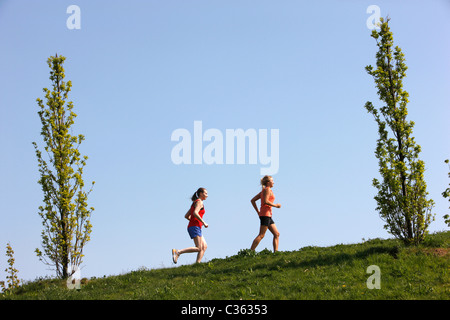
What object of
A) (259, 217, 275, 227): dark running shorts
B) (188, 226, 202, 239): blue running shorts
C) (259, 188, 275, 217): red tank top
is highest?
(259, 188, 275, 217): red tank top

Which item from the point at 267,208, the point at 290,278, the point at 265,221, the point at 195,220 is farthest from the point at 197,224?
the point at 290,278

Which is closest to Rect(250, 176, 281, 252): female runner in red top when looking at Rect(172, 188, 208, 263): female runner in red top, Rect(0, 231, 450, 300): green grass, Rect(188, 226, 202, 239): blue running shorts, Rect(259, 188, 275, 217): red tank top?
Rect(259, 188, 275, 217): red tank top

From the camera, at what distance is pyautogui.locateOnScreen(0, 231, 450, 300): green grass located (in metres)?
11.4

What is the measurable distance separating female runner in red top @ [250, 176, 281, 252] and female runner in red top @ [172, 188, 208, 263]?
2068 mm

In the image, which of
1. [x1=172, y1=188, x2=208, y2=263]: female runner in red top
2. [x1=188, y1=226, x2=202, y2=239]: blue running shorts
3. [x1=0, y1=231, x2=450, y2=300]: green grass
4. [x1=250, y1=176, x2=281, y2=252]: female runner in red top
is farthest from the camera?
[x1=250, y1=176, x2=281, y2=252]: female runner in red top

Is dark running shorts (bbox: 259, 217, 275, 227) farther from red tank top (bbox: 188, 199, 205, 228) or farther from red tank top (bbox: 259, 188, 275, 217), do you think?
red tank top (bbox: 188, 199, 205, 228)

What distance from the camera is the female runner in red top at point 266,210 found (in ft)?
52.3

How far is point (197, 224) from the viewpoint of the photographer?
1575 cm

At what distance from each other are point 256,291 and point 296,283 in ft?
4.02

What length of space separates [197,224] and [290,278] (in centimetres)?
450

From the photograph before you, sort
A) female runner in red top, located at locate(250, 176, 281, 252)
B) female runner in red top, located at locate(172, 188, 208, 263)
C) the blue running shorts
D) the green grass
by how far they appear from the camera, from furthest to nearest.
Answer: female runner in red top, located at locate(250, 176, 281, 252)
the blue running shorts
female runner in red top, located at locate(172, 188, 208, 263)
the green grass

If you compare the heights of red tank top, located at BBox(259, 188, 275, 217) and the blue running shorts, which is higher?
red tank top, located at BBox(259, 188, 275, 217)
